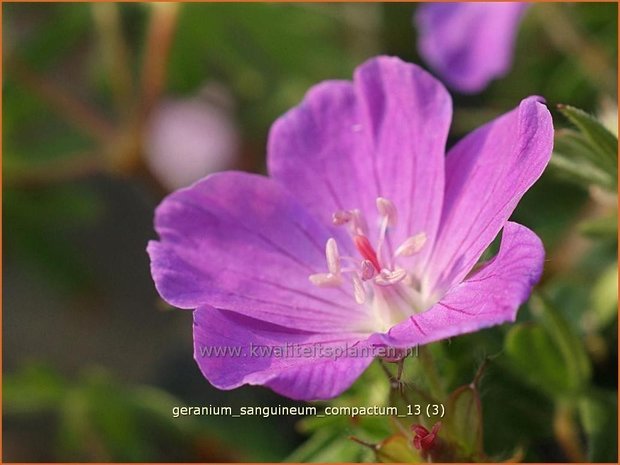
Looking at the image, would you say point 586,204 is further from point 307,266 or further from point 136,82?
point 136,82

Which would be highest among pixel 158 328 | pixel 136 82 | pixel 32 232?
pixel 136 82

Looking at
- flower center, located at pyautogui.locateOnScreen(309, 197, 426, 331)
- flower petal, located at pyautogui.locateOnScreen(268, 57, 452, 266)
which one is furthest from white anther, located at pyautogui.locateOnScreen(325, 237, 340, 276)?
flower petal, located at pyautogui.locateOnScreen(268, 57, 452, 266)

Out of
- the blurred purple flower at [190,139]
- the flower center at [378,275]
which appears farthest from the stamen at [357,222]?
the blurred purple flower at [190,139]

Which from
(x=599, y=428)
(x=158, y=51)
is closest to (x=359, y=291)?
(x=599, y=428)

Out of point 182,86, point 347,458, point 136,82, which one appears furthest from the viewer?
point 136,82

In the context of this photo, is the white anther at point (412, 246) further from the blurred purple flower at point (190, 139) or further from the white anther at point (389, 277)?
the blurred purple flower at point (190, 139)

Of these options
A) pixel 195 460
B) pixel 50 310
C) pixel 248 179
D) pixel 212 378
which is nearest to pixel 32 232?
pixel 50 310

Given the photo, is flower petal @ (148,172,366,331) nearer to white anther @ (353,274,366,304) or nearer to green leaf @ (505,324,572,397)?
white anther @ (353,274,366,304)
